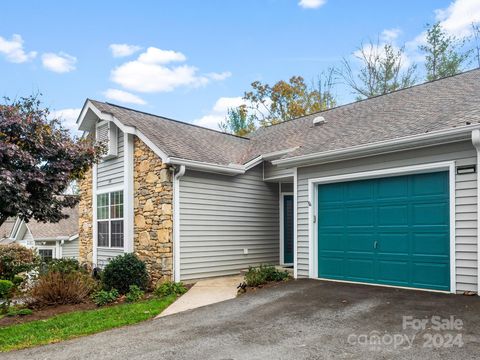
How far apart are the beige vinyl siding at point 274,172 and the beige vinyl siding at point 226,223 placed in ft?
0.58

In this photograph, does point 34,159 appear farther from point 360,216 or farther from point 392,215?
point 392,215

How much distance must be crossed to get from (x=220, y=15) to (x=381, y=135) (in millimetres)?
9465

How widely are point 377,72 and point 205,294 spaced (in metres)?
18.6

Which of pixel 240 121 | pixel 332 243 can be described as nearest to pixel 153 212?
pixel 332 243

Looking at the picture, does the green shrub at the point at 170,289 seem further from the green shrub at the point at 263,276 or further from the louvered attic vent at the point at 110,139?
the louvered attic vent at the point at 110,139

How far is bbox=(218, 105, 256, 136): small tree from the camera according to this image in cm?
2676

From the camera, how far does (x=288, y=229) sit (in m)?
12.0

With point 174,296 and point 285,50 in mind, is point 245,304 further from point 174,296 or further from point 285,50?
point 285,50

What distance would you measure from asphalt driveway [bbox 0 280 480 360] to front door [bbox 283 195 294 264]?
4.98m

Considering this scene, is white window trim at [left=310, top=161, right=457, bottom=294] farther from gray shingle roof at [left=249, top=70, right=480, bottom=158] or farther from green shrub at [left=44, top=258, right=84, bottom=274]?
green shrub at [left=44, top=258, right=84, bottom=274]

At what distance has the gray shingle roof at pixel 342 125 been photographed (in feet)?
25.2

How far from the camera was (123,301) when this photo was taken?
8.30 meters

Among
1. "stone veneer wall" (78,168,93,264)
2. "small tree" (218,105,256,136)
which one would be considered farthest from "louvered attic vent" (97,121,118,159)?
"small tree" (218,105,256,136)

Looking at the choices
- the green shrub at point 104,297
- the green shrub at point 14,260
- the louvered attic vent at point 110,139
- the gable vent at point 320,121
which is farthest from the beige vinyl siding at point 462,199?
the green shrub at point 14,260
